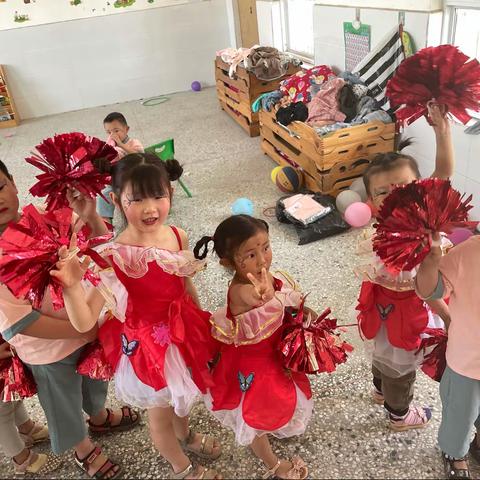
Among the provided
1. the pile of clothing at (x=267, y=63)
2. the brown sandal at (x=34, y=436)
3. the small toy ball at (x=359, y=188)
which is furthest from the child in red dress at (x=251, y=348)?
the pile of clothing at (x=267, y=63)

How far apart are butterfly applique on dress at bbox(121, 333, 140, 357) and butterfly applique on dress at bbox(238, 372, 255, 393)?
0.31 m

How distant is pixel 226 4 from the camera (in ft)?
22.3

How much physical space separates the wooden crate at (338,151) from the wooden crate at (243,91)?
1.24m

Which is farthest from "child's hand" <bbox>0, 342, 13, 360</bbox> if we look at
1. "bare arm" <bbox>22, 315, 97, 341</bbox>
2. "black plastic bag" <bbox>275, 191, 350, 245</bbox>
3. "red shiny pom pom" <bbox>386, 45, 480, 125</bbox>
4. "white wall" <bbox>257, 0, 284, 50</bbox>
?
"white wall" <bbox>257, 0, 284, 50</bbox>

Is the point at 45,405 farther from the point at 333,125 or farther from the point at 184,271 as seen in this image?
the point at 333,125

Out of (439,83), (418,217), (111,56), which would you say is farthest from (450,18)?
(111,56)

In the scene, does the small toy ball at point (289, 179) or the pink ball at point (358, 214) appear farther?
the small toy ball at point (289, 179)

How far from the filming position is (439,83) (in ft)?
4.58

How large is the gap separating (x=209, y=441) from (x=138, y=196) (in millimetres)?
928

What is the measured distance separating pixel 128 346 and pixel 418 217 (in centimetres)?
86

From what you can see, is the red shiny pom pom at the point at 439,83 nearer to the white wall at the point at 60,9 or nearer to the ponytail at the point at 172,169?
the ponytail at the point at 172,169

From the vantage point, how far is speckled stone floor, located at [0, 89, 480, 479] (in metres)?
1.60

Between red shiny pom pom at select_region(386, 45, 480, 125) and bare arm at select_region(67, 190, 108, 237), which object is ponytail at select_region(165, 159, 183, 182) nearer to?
bare arm at select_region(67, 190, 108, 237)

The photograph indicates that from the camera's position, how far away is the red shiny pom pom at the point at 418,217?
40.7 inches
